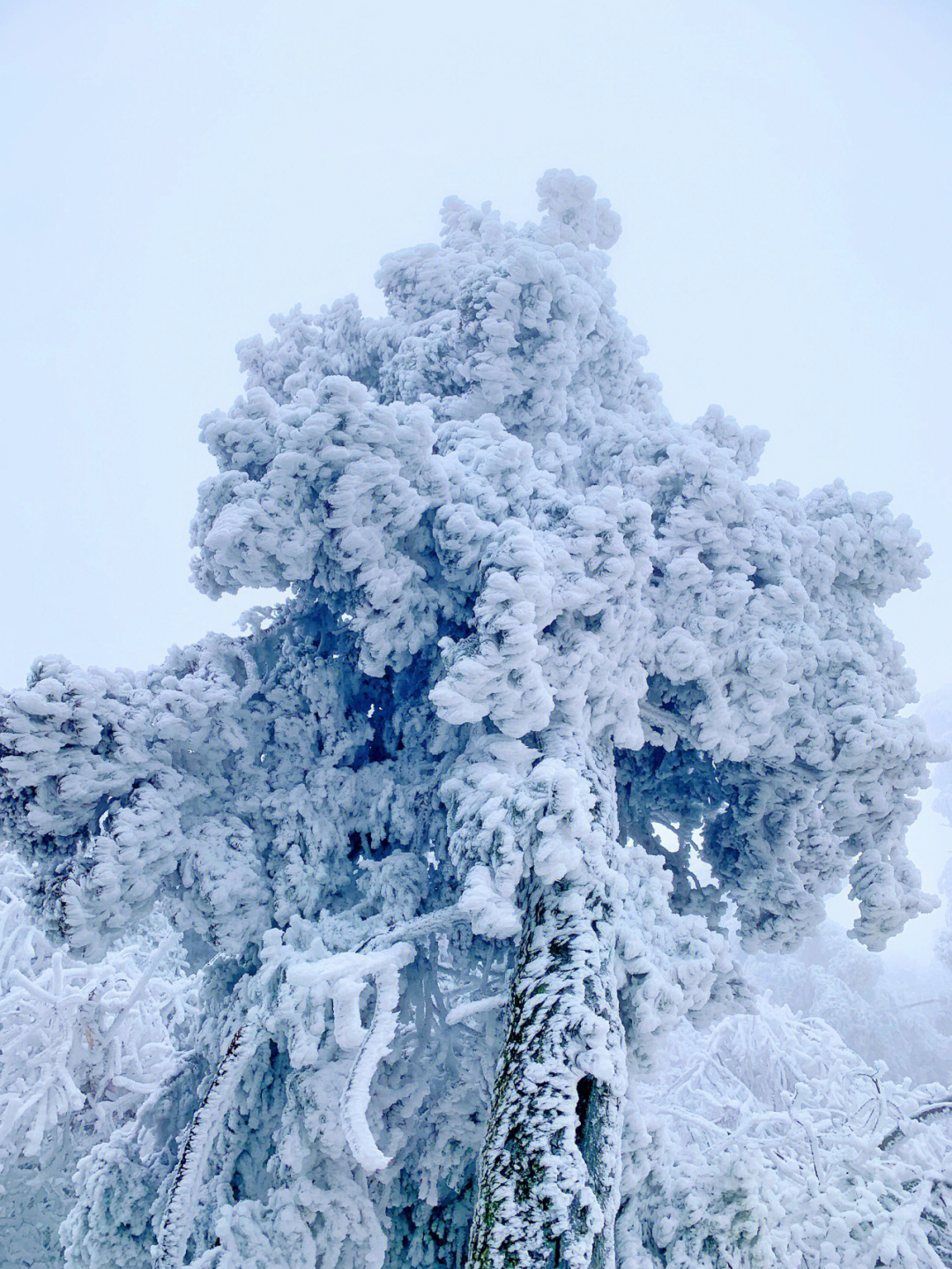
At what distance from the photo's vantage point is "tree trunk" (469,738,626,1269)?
226cm

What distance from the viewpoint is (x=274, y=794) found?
468 cm

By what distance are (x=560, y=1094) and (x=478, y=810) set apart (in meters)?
1.31

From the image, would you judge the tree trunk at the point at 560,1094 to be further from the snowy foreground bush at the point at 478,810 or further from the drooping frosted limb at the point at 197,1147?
the drooping frosted limb at the point at 197,1147

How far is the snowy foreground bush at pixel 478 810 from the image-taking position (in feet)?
10.6

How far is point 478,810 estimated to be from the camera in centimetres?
354

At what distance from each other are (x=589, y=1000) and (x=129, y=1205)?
3.67m

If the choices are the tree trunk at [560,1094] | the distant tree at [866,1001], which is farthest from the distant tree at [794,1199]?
the distant tree at [866,1001]

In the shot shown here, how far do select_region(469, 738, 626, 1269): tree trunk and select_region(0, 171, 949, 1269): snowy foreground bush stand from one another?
1 centimetres

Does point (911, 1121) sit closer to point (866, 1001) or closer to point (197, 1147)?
point (197, 1147)

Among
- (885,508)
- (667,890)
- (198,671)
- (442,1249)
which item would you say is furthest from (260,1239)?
(885,508)

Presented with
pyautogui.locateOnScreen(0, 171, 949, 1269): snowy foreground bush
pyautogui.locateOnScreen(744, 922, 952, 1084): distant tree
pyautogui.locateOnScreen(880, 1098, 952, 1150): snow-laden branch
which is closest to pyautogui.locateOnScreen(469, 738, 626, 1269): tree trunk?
pyautogui.locateOnScreen(0, 171, 949, 1269): snowy foreground bush

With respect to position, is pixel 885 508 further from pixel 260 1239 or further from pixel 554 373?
pixel 260 1239

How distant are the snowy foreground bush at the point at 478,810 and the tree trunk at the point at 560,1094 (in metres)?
0.01

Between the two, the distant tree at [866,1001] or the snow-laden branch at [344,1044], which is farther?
the distant tree at [866,1001]
